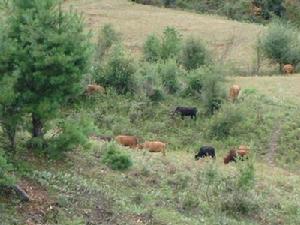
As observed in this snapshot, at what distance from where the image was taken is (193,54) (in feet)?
133

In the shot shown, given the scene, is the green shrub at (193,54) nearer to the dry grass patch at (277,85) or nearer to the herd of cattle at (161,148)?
the dry grass patch at (277,85)

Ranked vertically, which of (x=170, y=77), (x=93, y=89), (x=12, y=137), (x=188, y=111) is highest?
(x=12, y=137)

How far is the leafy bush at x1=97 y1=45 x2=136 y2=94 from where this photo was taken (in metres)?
33.4

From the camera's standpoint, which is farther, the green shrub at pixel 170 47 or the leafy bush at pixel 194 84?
the green shrub at pixel 170 47

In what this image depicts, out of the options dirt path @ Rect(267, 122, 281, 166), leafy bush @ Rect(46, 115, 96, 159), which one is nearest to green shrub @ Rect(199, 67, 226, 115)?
dirt path @ Rect(267, 122, 281, 166)

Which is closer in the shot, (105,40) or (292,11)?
(105,40)

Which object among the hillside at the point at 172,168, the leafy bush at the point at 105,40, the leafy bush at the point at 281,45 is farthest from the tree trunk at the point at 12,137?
the leafy bush at the point at 281,45

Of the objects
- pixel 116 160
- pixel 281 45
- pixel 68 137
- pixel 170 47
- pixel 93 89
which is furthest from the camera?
pixel 281 45

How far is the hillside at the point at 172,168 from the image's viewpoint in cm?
1650

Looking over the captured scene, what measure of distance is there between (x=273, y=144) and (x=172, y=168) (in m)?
10.4

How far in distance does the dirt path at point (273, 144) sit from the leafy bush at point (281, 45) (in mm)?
12541

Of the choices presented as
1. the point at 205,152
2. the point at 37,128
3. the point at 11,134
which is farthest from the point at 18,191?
the point at 205,152

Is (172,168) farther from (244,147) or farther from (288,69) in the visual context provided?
(288,69)

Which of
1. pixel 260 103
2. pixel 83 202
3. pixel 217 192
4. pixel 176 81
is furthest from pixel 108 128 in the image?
pixel 83 202
